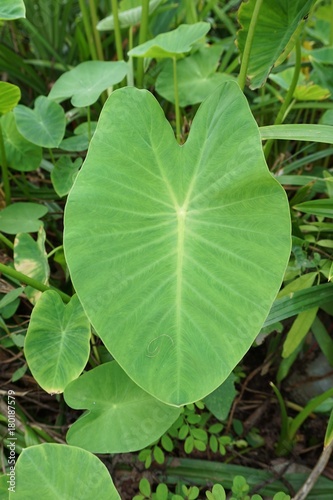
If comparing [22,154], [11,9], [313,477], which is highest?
[11,9]

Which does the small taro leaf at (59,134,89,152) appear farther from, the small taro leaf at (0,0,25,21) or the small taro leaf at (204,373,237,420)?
the small taro leaf at (204,373,237,420)

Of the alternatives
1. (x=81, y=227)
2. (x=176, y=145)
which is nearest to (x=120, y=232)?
(x=81, y=227)

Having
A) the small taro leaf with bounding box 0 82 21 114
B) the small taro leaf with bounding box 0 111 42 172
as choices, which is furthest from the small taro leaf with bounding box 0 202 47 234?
the small taro leaf with bounding box 0 82 21 114

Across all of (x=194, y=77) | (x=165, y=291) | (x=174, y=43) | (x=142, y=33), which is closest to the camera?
(x=165, y=291)

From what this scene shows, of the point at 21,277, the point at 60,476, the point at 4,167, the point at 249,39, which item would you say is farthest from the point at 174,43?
the point at 60,476

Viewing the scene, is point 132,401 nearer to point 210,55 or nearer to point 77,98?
point 77,98

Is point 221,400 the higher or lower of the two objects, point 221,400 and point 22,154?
the lower

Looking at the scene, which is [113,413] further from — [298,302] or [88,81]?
[88,81]
